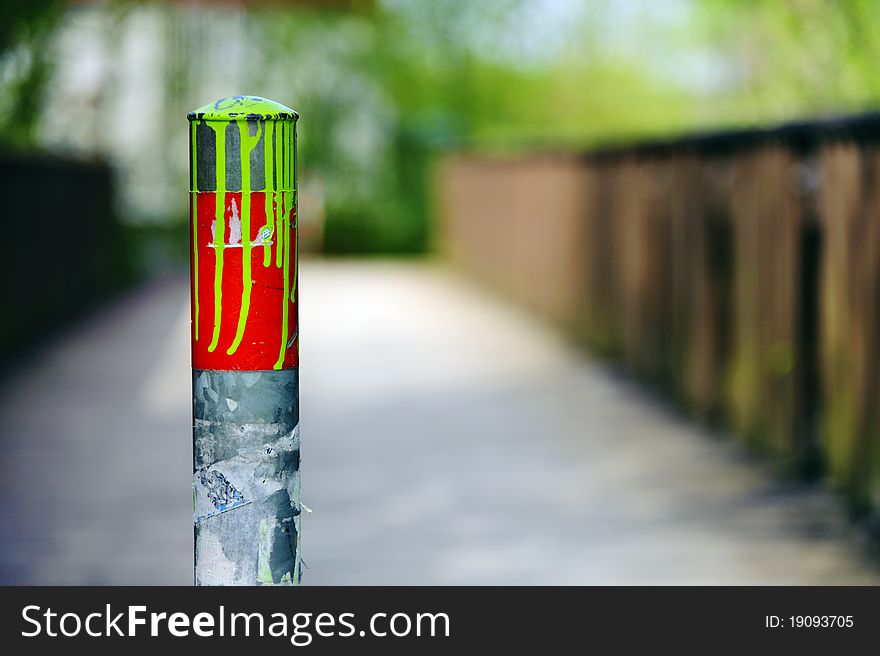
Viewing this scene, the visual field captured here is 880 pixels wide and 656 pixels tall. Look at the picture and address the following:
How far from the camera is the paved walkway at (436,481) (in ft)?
19.5

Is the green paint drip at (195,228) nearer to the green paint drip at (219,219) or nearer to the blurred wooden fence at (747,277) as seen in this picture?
the green paint drip at (219,219)

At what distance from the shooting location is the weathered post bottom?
10.1 ft

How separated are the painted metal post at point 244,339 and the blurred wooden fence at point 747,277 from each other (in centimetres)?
372

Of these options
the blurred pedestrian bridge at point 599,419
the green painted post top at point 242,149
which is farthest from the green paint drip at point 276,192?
the blurred pedestrian bridge at point 599,419

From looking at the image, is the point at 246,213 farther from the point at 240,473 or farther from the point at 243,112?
the point at 240,473

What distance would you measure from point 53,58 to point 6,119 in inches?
28.0

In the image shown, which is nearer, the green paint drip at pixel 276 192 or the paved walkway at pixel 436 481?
the green paint drip at pixel 276 192

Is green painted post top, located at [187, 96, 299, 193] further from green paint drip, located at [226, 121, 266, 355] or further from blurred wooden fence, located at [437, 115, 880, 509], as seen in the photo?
blurred wooden fence, located at [437, 115, 880, 509]

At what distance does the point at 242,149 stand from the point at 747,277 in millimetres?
5564

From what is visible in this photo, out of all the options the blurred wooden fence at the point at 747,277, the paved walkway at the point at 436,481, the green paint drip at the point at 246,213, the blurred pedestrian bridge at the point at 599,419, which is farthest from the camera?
the blurred wooden fence at the point at 747,277

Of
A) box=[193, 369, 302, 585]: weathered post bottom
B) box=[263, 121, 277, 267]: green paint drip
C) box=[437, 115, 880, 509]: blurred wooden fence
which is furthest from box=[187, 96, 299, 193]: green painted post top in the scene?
box=[437, 115, 880, 509]: blurred wooden fence

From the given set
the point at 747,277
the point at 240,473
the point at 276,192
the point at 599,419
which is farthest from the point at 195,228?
the point at 599,419

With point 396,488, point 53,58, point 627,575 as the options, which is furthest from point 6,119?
point 627,575

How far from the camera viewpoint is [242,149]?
305cm
